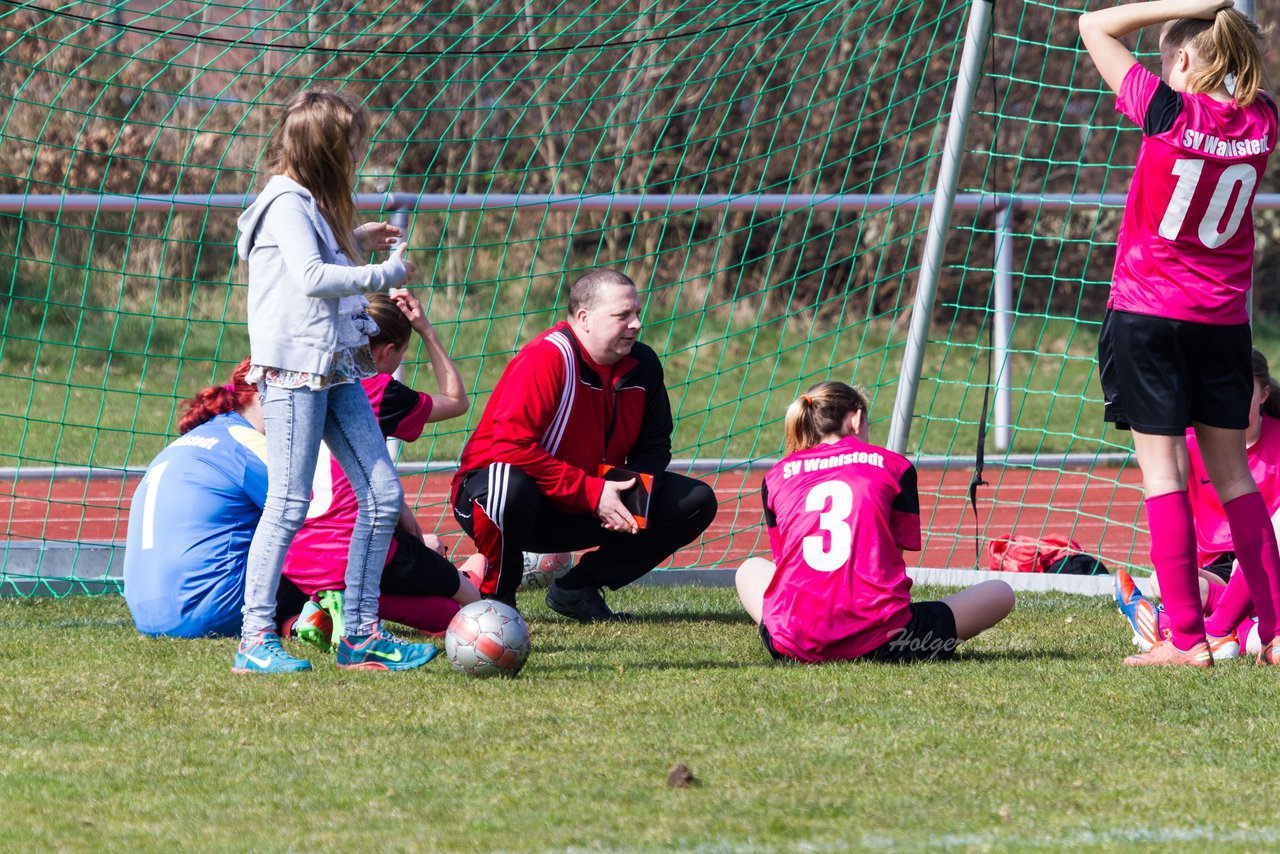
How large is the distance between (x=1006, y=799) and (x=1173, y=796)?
1.10ft

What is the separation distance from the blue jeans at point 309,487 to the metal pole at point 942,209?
9.04ft

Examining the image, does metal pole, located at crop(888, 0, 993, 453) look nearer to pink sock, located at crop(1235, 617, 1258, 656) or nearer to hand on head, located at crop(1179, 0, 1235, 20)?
pink sock, located at crop(1235, 617, 1258, 656)

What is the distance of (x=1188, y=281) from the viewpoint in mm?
4484

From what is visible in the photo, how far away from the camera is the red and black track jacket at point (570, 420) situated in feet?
17.9

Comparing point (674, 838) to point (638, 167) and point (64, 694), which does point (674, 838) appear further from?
point (638, 167)

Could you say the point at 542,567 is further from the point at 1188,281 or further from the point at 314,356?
the point at 1188,281

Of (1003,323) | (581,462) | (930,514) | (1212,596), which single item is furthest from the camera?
(1003,323)

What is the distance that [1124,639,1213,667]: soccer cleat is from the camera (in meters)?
4.59

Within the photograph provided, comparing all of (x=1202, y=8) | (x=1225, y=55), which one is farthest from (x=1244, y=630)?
(x=1202, y=8)

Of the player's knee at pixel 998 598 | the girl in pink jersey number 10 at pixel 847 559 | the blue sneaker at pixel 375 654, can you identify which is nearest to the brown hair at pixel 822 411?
the girl in pink jersey number 10 at pixel 847 559

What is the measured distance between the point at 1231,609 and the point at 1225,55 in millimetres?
1642

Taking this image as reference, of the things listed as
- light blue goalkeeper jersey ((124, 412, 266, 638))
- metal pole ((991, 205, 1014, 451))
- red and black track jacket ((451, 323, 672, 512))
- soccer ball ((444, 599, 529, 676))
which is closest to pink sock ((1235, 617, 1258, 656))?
red and black track jacket ((451, 323, 672, 512))

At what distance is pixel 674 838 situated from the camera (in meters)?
2.86

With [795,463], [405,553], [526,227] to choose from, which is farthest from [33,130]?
[795,463]
